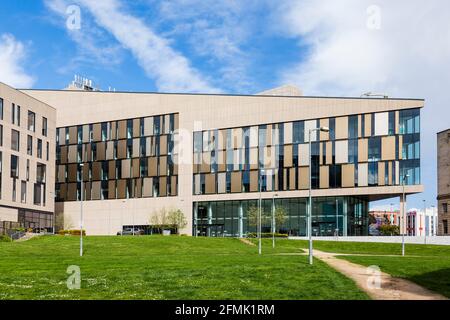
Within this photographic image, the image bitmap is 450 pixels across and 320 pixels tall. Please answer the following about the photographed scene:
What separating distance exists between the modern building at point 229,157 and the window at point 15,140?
35.3ft

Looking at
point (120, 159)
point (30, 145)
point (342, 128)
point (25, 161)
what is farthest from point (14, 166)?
point (342, 128)

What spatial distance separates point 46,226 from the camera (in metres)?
97.8

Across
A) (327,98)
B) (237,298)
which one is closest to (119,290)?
A: (237,298)

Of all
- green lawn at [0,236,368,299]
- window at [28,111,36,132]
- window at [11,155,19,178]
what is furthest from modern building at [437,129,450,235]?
green lawn at [0,236,368,299]

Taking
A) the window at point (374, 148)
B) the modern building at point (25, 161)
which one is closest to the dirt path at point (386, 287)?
the window at point (374, 148)

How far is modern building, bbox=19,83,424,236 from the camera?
89188 millimetres

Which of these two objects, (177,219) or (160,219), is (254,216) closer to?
(177,219)

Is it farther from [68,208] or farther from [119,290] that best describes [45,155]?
[119,290]

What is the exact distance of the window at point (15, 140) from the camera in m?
87.8

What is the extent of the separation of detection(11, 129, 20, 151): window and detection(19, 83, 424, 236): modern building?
35.3ft

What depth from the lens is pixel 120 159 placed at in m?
112

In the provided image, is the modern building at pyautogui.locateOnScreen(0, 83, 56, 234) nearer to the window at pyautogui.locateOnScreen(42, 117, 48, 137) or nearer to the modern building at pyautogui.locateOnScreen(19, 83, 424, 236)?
the window at pyautogui.locateOnScreen(42, 117, 48, 137)

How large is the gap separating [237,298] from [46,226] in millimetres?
83595

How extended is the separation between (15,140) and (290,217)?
45.8 meters
